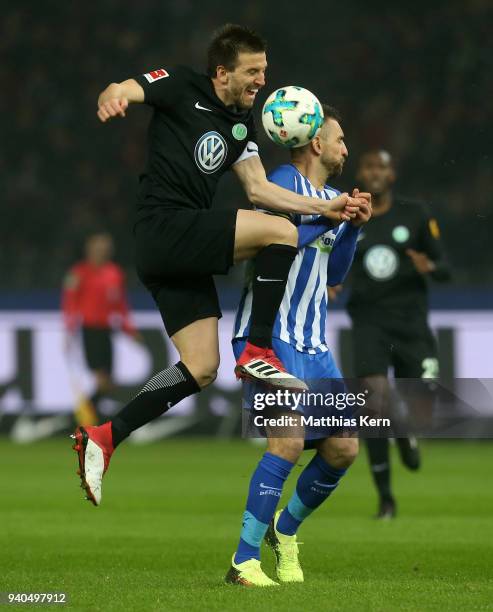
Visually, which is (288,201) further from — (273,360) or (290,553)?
(290,553)

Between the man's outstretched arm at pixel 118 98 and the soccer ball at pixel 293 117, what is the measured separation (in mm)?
555

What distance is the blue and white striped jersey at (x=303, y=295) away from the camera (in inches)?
221

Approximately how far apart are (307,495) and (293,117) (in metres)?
1.58

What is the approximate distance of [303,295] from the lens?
5.67m

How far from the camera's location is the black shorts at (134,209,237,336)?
18.1 feet

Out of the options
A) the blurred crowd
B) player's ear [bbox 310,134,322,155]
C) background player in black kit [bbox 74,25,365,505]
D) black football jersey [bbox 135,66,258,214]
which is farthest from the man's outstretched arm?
the blurred crowd

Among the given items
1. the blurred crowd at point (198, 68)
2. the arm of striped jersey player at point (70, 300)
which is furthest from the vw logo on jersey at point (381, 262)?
the blurred crowd at point (198, 68)

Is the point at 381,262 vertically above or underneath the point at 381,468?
above

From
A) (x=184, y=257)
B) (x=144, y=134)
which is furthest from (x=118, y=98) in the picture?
(x=144, y=134)

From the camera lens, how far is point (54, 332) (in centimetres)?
1418

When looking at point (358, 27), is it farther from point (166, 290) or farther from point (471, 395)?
point (166, 290)

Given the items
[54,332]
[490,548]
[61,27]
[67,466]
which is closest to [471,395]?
[490,548]

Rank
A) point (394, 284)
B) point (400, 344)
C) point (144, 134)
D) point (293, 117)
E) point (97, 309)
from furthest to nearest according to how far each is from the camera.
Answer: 1. point (144, 134)
2. point (97, 309)
3. point (394, 284)
4. point (400, 344)
5. point (293, 117)

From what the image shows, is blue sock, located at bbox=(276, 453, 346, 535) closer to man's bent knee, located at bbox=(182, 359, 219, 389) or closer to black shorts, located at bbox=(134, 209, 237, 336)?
man's bent knee, located at bbox=(182, 359, 219, 389)
